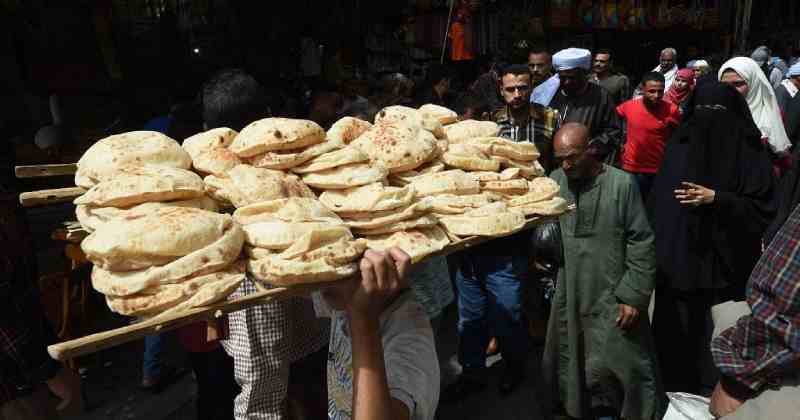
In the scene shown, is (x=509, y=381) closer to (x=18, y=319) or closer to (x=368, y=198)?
(x=368, y=198)

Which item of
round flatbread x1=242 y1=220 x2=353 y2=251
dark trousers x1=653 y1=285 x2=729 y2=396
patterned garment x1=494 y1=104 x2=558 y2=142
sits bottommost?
dark trousers x1=653 y1=285 x2=729 y2=396

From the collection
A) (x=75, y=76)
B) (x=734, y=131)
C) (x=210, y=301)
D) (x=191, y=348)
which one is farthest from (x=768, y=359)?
(x=75, y=76)

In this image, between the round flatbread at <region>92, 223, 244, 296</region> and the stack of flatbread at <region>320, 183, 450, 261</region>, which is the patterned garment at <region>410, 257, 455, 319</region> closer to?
the stack of flatbread at <region>320, 183, 450, 261</region>

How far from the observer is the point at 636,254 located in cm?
300

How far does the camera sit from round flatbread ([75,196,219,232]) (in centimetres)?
121

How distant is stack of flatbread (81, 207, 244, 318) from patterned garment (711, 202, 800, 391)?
5.75 ft

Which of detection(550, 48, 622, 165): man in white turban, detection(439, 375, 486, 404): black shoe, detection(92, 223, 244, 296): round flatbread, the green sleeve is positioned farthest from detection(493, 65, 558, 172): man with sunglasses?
detection(92, 223, 244, 296): round flatbread

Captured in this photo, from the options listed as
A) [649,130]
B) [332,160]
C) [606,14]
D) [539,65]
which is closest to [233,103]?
[332,160]

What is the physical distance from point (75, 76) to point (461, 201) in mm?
5424

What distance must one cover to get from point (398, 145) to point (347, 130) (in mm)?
267

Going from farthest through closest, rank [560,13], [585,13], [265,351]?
[585,13] < [560,13] < [265,351]

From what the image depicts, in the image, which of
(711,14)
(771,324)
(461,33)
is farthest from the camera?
(711,14)

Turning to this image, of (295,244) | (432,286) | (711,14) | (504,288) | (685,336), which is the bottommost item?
(685,336)

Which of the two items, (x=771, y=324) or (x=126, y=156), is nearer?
(x=126, y=156)
